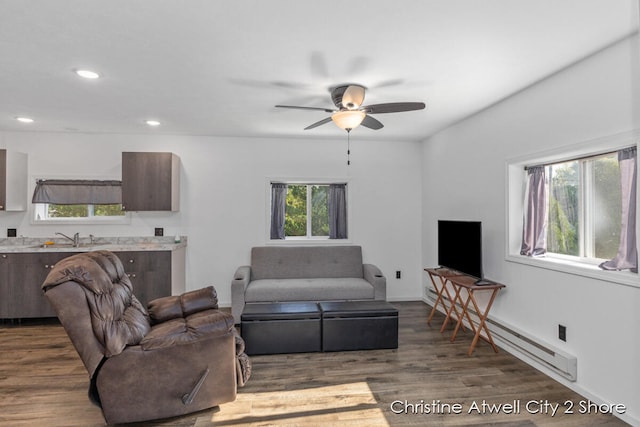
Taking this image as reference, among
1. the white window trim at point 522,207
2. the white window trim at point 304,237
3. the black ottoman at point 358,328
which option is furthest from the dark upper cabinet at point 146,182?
the white window trim at point 522,207

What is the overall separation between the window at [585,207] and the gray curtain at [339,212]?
2786 mm

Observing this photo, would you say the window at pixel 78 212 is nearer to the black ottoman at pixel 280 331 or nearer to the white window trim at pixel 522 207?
the black ottoman at pixel 280 331

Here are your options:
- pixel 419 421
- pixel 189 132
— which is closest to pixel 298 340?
pixel 419 421

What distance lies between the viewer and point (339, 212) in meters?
5.42

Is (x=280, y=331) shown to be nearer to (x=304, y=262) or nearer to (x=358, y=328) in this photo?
(x=358, y=328)

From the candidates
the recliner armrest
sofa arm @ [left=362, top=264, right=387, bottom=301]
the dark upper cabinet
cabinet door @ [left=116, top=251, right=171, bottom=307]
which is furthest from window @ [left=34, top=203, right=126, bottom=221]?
sofa arm @ [left=362, top=264, right=387, bottom=301]

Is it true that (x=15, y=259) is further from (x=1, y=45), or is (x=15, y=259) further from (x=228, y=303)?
(x=1, y=45)

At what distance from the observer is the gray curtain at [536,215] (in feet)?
10.6

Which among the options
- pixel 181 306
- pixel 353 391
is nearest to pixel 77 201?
pixel 181 306

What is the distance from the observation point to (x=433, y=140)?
507cm

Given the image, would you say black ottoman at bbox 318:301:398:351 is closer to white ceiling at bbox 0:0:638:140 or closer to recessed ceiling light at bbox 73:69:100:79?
white ceiling at bbox 0:0:638:140

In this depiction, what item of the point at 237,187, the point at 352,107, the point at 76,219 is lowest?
the point at 76,219

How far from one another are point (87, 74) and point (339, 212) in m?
3.58

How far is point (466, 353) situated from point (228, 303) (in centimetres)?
327
